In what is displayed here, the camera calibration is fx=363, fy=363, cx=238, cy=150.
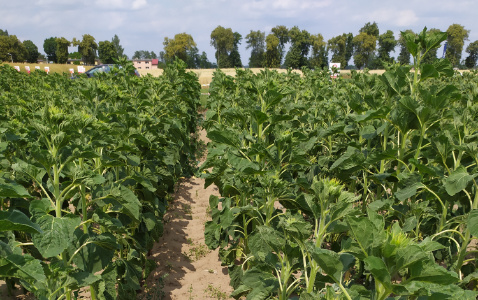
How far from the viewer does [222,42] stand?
261 feet

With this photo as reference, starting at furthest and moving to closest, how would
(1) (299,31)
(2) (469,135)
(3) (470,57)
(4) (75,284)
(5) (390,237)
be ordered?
1. (3) (470,57)
2. (1) (299,31)
3. (2) (469,135)
4. (4) (75,284)
5. (5) (390,237)

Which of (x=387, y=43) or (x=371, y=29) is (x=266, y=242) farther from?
(x=371, y=29)

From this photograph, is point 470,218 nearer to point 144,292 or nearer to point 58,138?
point 58,138

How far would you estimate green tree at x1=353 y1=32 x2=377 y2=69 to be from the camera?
68812 mm

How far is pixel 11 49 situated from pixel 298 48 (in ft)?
173

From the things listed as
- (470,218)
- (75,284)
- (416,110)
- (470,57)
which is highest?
(470,57)

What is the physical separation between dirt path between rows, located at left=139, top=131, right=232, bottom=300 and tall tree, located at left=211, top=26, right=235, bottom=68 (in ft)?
→ 244

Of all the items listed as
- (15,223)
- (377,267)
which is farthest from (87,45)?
(377,267)

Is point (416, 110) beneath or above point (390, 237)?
above

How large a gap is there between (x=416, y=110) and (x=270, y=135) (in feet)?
6.30

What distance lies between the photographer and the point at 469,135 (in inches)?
147

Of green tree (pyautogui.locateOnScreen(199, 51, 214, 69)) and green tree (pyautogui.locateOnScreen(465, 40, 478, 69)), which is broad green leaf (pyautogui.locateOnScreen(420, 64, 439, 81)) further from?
green tree (pyautogui.locateOnScreen(199, 51, 214, 69))

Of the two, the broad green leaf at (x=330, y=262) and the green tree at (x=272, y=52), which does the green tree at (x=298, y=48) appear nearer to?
the green tree at (x=272, y=52)

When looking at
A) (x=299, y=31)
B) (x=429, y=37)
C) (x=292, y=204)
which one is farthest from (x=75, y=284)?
(x=299, y=31)
